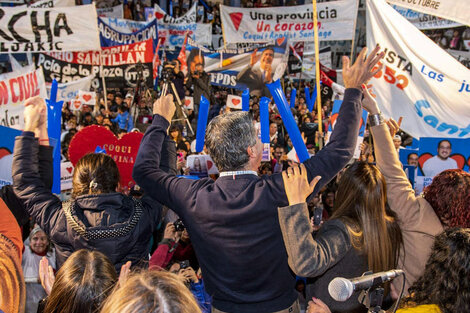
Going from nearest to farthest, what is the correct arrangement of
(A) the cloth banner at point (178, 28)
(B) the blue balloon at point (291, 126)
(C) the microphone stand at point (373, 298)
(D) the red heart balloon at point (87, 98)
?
(C) the microphone stand at point (373, 298) < (B) the blue balloon at point (291, 126) < (D) the red heart balloon at point (87, 98) < (A) the cloth banner at point (178, 28)

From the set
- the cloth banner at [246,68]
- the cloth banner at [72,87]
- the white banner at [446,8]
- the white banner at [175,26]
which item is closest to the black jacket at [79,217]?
the white banner at [446,8]

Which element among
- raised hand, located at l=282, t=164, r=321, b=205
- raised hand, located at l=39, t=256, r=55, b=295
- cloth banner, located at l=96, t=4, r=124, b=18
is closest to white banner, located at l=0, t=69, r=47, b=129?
raised hand, located at l=39, t=256, r=55, b=295

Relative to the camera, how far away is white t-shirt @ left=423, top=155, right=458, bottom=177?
398cm

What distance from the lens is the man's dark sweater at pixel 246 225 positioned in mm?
1704

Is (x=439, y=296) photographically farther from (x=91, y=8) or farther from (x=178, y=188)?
(x=91, y=8)

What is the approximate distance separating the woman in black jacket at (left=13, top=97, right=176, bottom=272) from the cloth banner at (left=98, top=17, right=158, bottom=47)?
323 inches

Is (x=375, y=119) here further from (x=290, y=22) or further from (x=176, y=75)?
(x=290, y=22)

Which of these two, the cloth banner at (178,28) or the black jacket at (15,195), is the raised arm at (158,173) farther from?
the cloth banner at (178,28)

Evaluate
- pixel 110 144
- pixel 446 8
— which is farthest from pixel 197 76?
pixel 446 8

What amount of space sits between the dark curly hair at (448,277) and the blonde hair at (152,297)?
2.46 ft

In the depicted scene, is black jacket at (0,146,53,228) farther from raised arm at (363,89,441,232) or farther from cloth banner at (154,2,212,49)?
cloth banner at (154,2,212,49)

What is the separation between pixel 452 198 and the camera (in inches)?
76.2

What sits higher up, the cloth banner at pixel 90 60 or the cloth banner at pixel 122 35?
the cloth banner at pixel 122 35

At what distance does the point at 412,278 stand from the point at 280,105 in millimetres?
1207
